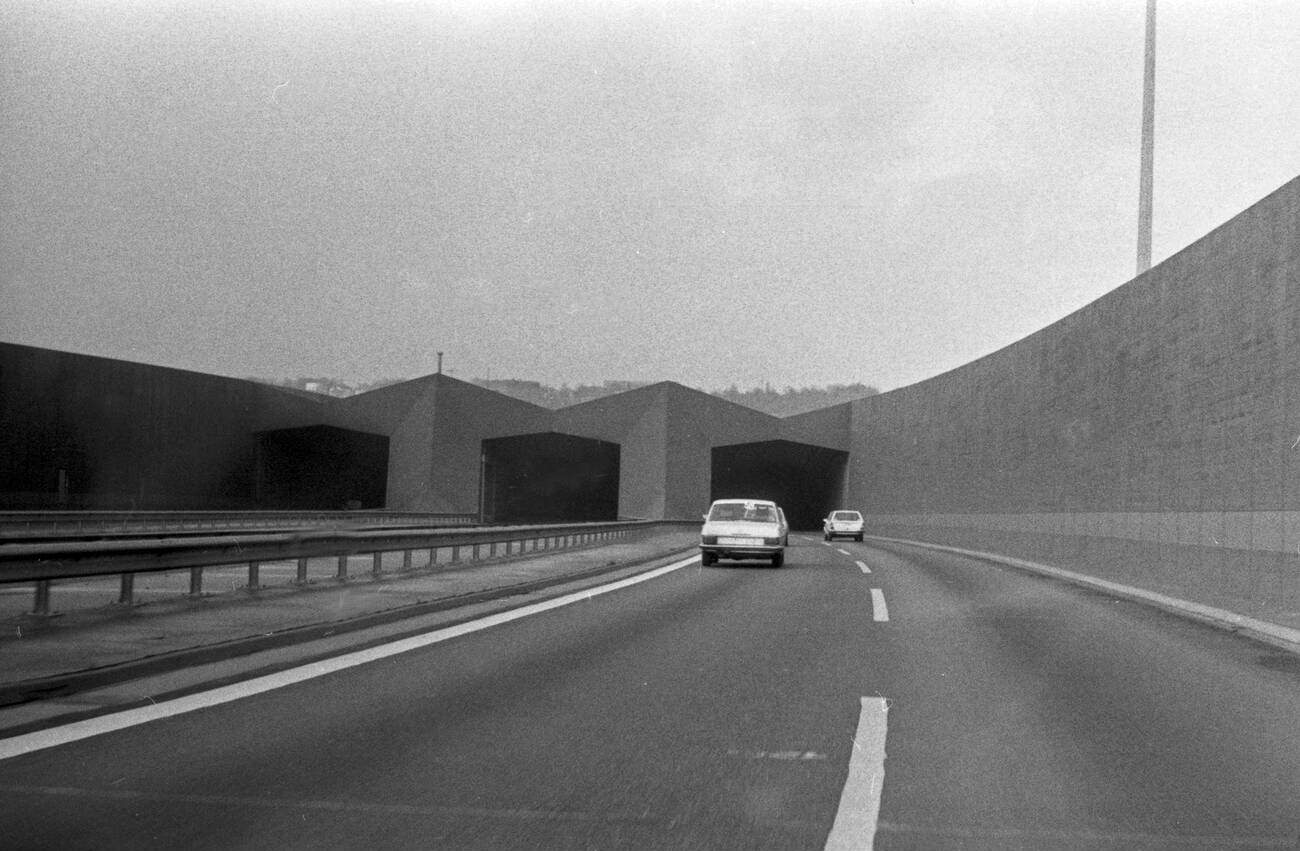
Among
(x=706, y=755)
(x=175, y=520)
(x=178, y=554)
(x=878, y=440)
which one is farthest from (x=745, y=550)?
(x=878, y=440)

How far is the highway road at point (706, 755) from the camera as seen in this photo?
4.34m

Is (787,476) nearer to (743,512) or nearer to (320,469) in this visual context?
(320,469)

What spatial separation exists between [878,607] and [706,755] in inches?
326

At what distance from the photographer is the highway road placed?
4.34 m

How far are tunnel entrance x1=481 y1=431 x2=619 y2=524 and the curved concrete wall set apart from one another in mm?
34961

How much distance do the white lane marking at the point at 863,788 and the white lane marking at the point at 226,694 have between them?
3614 millimetres

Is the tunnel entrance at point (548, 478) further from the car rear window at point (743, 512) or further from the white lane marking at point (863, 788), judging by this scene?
the white lane marking at point (863, 788)

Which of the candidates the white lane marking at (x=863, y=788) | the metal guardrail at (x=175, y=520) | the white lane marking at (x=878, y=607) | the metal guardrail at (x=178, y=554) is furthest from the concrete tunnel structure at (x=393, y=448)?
the white lane marking at (x=863, y=788)

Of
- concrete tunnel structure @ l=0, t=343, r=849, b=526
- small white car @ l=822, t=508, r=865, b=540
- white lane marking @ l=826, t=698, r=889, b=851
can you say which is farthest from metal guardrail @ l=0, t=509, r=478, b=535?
white lane marking @ l=826, t=698, r=889, b=851

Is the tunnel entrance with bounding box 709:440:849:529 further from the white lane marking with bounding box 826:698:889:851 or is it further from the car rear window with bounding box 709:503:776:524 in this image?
the white lane marking with bounding box 826:698:889:851

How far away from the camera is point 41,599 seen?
9273mm

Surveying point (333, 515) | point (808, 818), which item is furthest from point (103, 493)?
point (808, 818)

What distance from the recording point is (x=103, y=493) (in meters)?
44.2

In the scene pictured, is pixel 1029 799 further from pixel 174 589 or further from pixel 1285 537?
pixel 174 589
